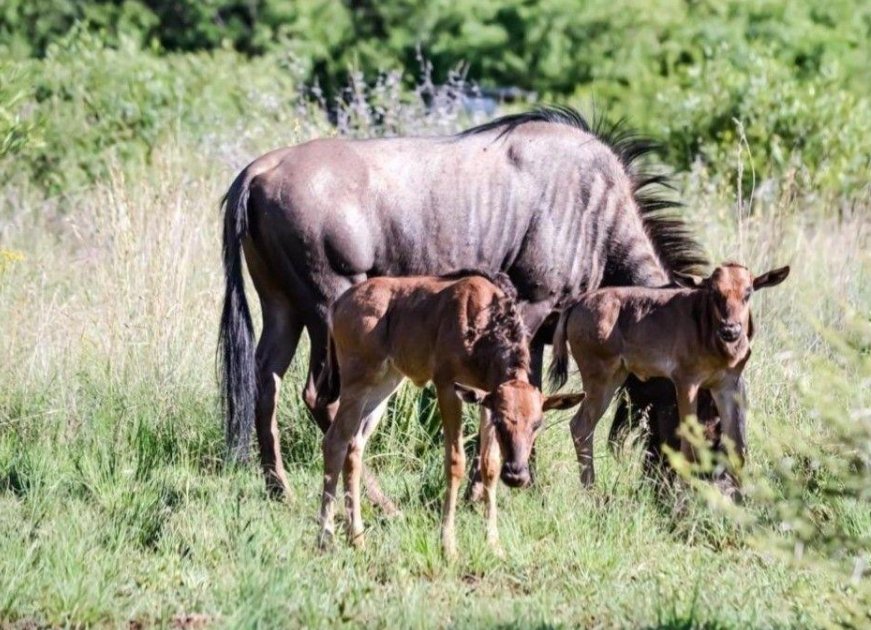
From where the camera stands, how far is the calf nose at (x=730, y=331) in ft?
24.6

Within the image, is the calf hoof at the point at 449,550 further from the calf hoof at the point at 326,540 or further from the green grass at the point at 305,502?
the calf hoof at the point at 326,540

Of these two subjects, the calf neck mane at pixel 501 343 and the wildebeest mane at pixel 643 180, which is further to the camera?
the wildebeest mane at pixel 643 180

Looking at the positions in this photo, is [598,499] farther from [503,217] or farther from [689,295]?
[503,217]

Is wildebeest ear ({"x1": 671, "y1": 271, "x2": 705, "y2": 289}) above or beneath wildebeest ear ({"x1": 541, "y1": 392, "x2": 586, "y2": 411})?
beneath

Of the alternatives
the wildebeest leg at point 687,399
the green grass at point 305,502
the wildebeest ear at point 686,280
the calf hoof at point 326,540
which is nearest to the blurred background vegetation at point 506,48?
the green grass at point 305,502

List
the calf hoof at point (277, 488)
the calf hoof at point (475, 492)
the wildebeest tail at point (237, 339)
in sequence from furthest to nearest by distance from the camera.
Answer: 1. the wildebeest tail at point (237, 339)
2. the calf hoof at point (277, 488)
3. the calf hoof at point (475, 492)

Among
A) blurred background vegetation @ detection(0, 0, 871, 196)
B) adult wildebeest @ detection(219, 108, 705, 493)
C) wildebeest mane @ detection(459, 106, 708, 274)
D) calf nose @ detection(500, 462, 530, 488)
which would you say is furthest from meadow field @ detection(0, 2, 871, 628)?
blurred background vegetation @ detection(0, 0, 871, 196)

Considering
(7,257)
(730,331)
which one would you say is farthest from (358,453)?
(7,257)

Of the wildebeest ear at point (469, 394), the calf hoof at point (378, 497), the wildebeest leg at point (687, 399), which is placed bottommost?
the calf hoof at point (378, 497)

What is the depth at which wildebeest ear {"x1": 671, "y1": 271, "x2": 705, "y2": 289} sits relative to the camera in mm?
8305

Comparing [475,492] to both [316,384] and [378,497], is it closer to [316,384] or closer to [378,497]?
[378,497]

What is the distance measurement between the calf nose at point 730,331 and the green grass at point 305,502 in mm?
210

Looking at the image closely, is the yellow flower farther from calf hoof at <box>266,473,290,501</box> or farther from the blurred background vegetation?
the blurred background vegetation

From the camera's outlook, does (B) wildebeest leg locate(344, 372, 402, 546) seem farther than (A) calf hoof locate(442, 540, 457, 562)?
Yes
